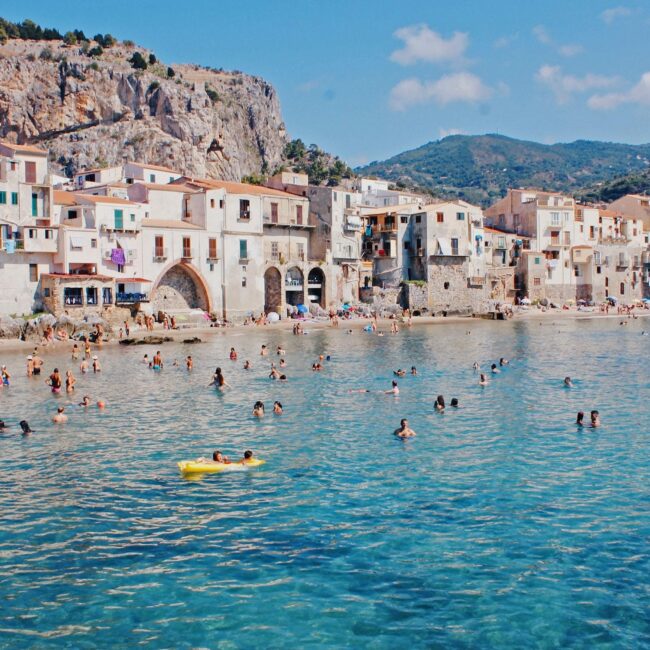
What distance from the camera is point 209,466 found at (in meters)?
21.0

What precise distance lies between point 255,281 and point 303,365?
28245 mm

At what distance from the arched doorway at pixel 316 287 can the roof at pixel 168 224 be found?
1465 cm

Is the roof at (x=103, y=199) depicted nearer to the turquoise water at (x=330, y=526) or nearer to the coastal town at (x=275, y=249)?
the coastal town at (x=275, y=249)

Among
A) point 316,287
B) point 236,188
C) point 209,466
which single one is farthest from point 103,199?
point 209,466

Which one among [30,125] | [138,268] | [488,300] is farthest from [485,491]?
[30,125]

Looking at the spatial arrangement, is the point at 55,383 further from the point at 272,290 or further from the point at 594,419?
the point at 272,290

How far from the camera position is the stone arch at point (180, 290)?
65125mm

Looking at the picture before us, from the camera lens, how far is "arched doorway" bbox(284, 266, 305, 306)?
75150 millimetres

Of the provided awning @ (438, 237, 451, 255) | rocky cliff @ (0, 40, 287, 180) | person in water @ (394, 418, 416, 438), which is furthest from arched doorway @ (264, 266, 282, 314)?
person in water @ (394, 418, 416, 438)

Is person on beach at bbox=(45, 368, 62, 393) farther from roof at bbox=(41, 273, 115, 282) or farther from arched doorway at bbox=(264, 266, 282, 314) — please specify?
arched doorway at bbox=(264, 266, 282, 314)

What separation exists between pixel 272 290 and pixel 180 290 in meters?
10.1

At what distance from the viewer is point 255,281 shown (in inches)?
2805

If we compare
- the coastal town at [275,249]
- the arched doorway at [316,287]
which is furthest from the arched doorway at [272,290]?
the arched doorway at [316,287]

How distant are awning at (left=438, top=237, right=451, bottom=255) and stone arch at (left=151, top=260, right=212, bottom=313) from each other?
27.8 metres
